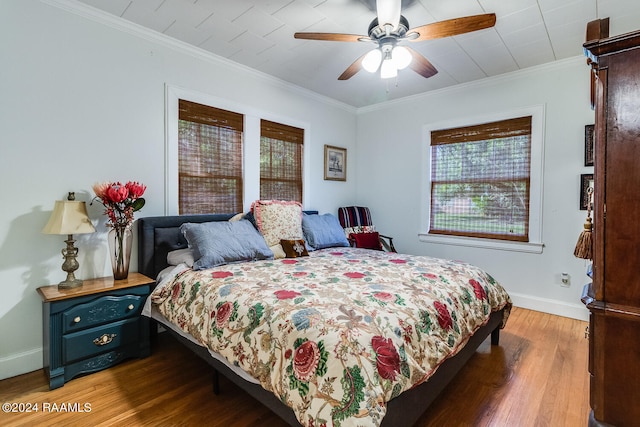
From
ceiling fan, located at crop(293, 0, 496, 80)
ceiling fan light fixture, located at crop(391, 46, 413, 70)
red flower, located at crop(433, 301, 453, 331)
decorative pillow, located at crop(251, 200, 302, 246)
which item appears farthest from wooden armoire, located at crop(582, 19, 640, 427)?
decorative pillow, located at crop(251, 200, 302, 246)

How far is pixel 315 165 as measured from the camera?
4195 millimetres

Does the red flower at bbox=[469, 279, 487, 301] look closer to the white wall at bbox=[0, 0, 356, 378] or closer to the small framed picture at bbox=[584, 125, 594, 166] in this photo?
the small framed picture at bbox=[584, 125, 594, 166]

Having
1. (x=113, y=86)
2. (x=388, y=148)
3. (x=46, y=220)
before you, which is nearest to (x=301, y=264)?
(x=46, y=220)

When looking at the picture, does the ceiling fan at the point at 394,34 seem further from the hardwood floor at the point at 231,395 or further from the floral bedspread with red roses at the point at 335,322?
the hardwood floor at the point at 231,395

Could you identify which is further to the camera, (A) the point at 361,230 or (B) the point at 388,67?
(A) the point at 361,230

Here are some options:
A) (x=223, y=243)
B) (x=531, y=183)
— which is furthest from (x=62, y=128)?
(x=531, y=183)

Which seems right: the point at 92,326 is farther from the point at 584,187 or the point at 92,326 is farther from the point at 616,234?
the point at 584,187

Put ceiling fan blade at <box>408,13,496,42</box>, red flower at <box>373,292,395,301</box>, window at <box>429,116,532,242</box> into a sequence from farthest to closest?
window at <box>429,116,532,242</box>, ceiling fan blade at <box>408,13,496,42</box>, red flower at <box>373,292,395,301</box>

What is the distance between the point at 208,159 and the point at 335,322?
2344 mm

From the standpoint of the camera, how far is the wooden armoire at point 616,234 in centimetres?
103

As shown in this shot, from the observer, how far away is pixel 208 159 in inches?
122

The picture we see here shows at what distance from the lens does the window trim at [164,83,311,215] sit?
281cm

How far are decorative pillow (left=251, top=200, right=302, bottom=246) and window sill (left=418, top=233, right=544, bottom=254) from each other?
1.86 metres

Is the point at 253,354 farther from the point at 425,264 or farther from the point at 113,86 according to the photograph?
the point at 113,86
